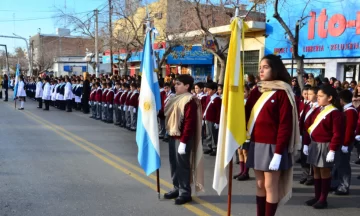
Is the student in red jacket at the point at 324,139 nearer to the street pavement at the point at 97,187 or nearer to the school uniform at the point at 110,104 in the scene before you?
the street pavement at the point at 97,187

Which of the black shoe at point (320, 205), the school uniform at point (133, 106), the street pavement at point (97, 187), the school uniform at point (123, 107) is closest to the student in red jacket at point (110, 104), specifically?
the school uniform at point (123, 107)

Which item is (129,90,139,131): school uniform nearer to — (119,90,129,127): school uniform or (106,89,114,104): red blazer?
(119,90,129,127): school uniform

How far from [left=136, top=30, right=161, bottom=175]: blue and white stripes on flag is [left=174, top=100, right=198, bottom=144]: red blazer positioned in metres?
0.46

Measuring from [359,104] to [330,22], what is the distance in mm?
10472

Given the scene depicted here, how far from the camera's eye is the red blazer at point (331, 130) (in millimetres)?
4516

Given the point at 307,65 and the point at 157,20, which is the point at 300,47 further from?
the point at 157,20

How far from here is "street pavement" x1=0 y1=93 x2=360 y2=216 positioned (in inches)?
179

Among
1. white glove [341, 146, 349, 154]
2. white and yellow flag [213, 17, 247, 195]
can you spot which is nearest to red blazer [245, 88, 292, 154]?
white and yellow flag [213, 17, 247, 195]

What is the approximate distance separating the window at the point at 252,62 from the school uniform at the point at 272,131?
17133mm

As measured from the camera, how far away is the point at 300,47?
17281 mm

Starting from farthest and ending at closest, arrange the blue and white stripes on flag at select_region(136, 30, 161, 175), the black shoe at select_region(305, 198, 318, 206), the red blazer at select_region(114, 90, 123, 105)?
1. the red blazer at select_region(114, 90, 123, 105)
2. the blue and white stripes on flag at select_region(136, 30, 161, 175)
3. the black shoe at select_region(305, 198, 318, 206)

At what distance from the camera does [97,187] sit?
17.6 ft

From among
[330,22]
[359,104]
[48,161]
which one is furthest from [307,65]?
[48,161]

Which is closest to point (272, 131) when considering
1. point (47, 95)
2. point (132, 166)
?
point (132, 166)
